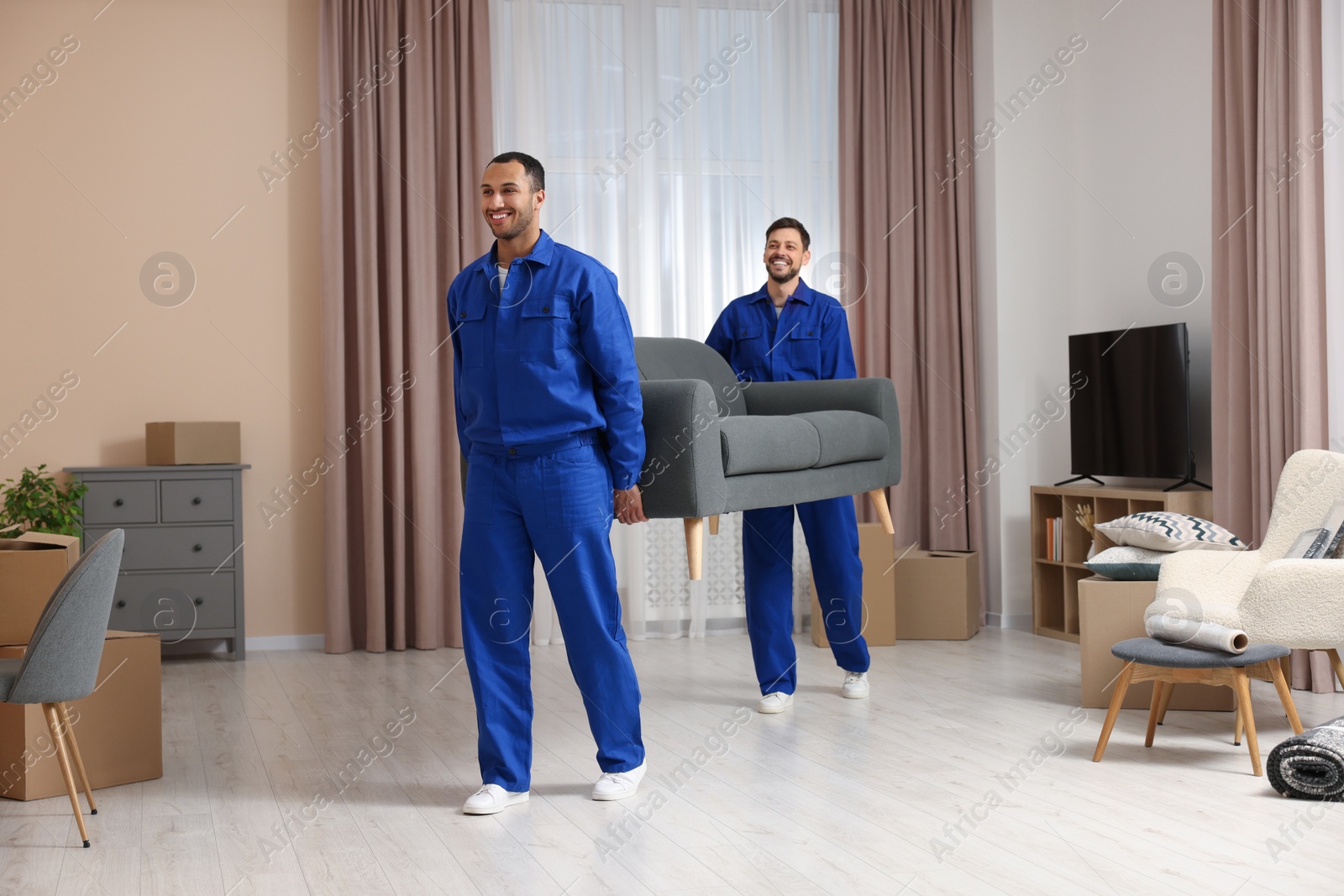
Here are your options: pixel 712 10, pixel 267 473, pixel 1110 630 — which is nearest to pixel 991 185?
pixel 712 10

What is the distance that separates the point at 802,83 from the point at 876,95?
0.35 metres

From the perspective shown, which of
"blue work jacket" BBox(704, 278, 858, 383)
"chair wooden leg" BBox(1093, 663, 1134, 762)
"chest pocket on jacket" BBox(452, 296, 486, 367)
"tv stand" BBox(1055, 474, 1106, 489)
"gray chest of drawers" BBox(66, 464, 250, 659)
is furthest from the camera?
"tv stand" BBox(1055, 474, 1106, 489)

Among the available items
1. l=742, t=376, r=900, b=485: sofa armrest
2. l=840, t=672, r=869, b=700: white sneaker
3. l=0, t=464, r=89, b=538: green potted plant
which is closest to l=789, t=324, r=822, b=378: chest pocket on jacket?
l=742, t=376, r=900, b=485: sofa armrest

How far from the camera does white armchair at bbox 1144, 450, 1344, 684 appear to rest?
309cm

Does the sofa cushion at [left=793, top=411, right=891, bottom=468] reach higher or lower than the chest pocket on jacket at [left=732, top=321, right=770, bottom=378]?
lower

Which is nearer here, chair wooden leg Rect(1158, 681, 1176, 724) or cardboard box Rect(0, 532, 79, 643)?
cardboard box Rect(0, 532, 79, 643)

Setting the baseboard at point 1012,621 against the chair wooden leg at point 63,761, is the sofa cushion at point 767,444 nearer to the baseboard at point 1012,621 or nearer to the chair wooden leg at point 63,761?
the chair wooden leg at point 63,761

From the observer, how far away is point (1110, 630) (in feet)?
12.3

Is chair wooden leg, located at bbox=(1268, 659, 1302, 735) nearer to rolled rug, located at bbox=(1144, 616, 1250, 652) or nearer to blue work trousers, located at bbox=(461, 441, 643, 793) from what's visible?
rolled rug, located at bbox=(1144, 616, 1250, 652)

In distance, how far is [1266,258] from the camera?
163 inches

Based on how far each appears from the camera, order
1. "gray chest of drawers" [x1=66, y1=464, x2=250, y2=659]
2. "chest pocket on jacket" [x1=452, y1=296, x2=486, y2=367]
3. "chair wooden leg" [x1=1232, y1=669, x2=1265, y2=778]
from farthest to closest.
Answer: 1. "gray chest of drawers" [x1=66, y1=464, x2=250, y2=659]
2. "chair wooden leg" [x1=1232, y1=669, x2=1265, y2=778]
3. "chest pocket on jacket" [x1=452, y1=296, x2=486, y2=367]

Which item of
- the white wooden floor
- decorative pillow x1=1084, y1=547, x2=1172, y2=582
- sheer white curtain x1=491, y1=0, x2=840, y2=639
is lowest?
the white wooden floor

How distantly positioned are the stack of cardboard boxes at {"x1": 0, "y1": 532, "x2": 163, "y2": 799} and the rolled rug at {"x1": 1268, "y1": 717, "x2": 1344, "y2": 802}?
2.76m

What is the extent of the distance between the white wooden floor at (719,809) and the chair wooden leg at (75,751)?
5 centimetres
